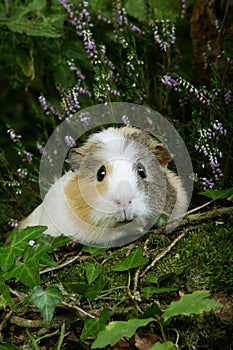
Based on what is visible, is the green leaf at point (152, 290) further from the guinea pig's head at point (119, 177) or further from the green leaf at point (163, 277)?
the guinea pig's head at point (119, 177)

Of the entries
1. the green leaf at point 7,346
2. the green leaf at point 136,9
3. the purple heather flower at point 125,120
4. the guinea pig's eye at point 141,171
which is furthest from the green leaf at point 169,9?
the green leaf at point 7,346

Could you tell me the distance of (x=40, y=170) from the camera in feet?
11.8

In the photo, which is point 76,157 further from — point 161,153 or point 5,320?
point 5,320

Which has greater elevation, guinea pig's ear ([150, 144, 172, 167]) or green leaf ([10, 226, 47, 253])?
guinea pig's ear ([150, 144, 172, 167])

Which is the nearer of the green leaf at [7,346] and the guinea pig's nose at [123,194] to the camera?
the green leaf at [7,346]

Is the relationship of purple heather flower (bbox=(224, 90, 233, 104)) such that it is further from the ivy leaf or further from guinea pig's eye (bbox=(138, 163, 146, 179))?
the ivy leaf

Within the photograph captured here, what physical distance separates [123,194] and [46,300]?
0.52 metres

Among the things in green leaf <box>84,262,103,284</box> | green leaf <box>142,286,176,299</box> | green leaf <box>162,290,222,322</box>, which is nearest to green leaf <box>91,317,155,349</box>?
green leaf <box>162,290,222,322</box>

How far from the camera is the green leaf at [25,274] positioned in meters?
2.13

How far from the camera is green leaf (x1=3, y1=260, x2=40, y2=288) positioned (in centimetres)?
213

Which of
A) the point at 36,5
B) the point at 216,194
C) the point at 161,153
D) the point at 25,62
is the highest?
the point at 36,5

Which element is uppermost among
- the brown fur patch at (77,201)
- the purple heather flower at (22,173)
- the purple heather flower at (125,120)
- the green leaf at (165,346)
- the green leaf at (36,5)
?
the green leaf at (36,5)

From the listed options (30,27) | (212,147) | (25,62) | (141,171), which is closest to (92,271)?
(141,171)

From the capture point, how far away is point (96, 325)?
200 cm
